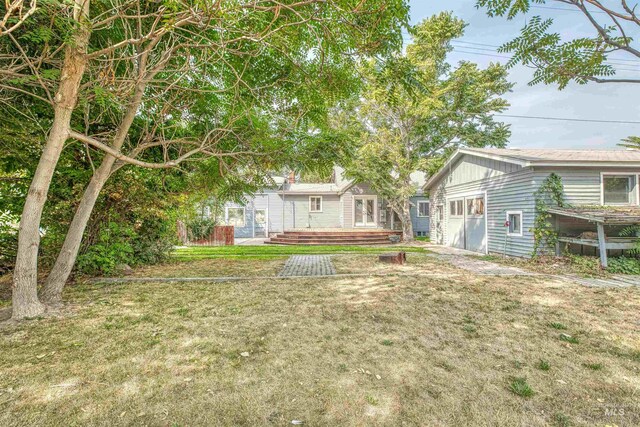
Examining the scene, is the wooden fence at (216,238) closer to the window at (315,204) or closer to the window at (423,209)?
the window at (315,204)

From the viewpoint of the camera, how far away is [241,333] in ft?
11.1

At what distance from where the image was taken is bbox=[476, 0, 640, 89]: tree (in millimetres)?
2314

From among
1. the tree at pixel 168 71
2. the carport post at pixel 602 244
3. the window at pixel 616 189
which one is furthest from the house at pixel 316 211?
the tree at pixel 168 71

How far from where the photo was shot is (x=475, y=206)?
12.0 m

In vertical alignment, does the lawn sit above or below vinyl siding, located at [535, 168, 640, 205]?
below

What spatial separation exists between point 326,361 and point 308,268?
16.1ft

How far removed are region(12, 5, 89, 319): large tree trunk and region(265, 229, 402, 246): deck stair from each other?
11387 mm

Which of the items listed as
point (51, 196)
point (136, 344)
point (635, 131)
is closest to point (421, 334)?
point (136, 344)

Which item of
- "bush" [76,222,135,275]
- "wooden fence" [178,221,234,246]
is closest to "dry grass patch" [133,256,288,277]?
"bush" [76,222,135,275]

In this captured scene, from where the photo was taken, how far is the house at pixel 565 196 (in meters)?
7.91

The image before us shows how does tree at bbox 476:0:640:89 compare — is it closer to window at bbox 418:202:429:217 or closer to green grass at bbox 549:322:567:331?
green grass at bbox 549:322:567:331

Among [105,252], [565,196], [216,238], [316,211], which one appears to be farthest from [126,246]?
[316,211]

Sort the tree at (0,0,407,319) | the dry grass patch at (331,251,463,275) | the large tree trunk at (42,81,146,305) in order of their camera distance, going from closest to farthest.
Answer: the tree at (0,0,407,319)
the large tree trunk at (42,81,146,305)
the dry grass patch at (331,251,463,275)

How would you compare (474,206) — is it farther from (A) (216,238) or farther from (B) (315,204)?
(A) (216,238)
